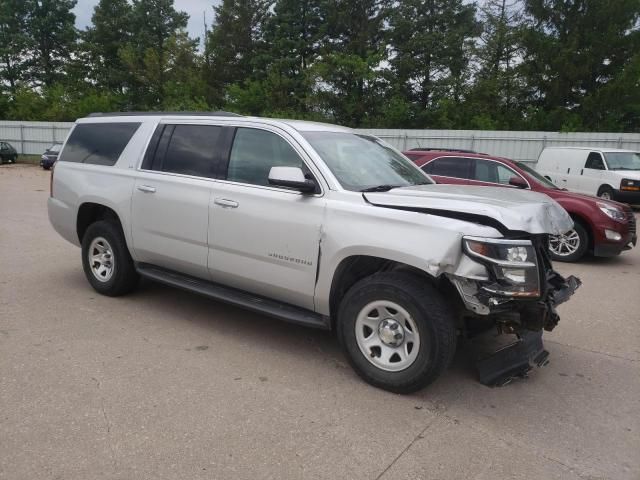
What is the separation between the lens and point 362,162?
4.41m

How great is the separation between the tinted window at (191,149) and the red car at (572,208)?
192 inches

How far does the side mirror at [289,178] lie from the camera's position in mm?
3803

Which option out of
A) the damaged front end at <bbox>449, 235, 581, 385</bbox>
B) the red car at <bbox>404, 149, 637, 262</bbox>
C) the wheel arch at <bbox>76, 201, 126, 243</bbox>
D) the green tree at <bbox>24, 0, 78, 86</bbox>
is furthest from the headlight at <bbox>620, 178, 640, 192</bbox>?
the green tree at <bbox>24, 0, 78, 86</bbox>

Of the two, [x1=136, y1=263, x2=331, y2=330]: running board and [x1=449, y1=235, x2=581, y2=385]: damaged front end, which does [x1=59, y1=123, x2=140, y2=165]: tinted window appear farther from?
[x1=449, y1=235, x2=581, y2=385]: damaged front end

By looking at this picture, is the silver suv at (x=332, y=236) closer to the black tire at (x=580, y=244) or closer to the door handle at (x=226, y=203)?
the door handle at (x=226, y=203)

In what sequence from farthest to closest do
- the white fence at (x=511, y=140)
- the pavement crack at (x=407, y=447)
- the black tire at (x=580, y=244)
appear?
1. the white fence at (x=511, y=140)
2. the black tire at (x=580, y=244)
3. the pavement crack at (x=407, y=447)

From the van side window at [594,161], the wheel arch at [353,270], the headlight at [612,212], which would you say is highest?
the van side window at [594,161]

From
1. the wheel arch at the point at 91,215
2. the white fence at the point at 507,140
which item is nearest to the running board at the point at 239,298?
the wheel arch at the point at 91,215

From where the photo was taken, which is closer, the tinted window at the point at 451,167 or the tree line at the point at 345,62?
the tinted window at the point at 451,167

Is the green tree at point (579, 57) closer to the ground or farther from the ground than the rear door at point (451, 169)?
farther from the ground

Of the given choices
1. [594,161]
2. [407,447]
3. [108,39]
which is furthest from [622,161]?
[108,39]

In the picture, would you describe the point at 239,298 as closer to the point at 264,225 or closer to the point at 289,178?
the point at 264,225

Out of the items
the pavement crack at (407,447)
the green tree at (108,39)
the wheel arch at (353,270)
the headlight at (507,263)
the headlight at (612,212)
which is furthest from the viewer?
the green tree at (108,39)

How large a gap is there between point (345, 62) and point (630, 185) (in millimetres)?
20866
